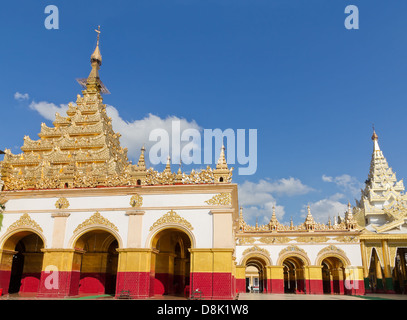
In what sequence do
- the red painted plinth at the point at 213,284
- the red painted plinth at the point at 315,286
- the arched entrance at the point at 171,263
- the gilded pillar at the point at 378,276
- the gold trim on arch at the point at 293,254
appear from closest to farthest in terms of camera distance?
the red painted plinth at the point at 213,284
the arched entrance at the point at 171,263
the red painted plinth at the point at 315,286
the gold trim on arch at the point at 293,254
the gilded pillar at the point at 378,276

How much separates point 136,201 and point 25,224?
6.14 m

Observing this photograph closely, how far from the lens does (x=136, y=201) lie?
17.9 m

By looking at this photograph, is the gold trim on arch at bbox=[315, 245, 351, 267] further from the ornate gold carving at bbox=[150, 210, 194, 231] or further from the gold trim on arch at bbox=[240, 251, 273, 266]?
the ornate gold carving at bbox=[150, 210, 194, 231]

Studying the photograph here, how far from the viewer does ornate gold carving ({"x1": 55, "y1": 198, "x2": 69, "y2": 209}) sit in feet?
61.0

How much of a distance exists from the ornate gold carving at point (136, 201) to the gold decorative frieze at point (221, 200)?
3.38 m

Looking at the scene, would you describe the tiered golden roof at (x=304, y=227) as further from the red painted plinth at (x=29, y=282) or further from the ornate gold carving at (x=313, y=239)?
the red painted plinth at (x=29, y=282)

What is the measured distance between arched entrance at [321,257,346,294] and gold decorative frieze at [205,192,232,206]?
18.2m

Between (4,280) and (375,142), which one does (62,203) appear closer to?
(4,280)

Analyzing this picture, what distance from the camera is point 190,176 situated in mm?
→ 17953

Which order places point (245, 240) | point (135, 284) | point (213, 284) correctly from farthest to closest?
point (245, 240)
point (135, 284)
point (213, 284)

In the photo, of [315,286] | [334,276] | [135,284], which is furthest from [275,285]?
[135,284]

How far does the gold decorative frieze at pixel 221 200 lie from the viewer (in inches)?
674

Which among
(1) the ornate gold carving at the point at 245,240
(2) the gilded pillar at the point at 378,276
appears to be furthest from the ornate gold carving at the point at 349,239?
(1) the ornate gold carving at the point at 245,240

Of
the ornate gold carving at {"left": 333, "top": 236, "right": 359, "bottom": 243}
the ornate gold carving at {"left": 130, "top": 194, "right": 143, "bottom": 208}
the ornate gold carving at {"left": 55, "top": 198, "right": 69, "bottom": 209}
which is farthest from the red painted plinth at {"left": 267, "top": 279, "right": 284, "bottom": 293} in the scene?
the ornate gold carving at {"left": 55, "top": 198, "right": 69, "bottom": 209}
